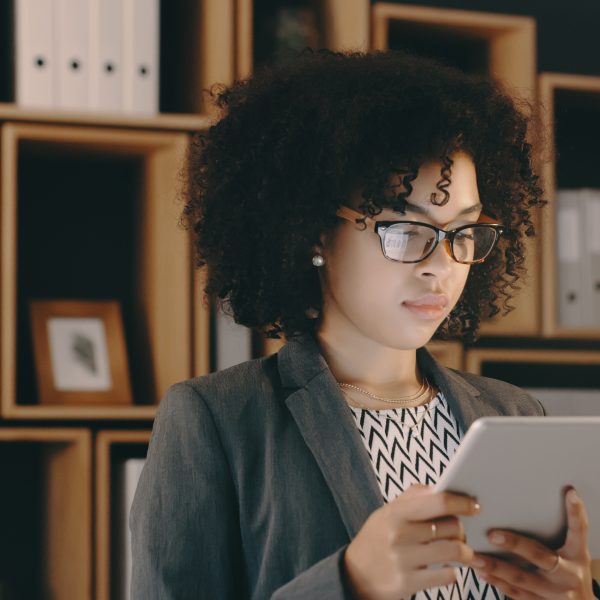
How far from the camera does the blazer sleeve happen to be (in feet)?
4.09

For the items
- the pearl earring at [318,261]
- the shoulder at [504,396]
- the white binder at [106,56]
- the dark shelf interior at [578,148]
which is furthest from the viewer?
the dark shelf interior at [578,148]

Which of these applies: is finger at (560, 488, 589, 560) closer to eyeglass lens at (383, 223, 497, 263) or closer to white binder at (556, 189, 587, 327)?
eyeglass lens at (383, 223, 497, 263)

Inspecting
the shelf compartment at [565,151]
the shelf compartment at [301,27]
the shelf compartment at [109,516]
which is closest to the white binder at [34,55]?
the shelf compartment at [301,27]

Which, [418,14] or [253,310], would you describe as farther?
[418,14]

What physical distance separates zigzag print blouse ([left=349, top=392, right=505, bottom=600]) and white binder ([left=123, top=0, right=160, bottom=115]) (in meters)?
1.24

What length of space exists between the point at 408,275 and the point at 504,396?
32 centimetres

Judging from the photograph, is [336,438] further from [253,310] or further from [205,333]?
[205,333]

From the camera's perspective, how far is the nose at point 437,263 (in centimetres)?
128

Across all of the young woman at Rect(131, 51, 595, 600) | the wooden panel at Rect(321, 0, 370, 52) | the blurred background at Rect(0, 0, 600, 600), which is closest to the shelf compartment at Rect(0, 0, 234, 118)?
the blurred background at Rect(0, 0, 600, 600)

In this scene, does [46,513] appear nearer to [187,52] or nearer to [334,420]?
[187,52]

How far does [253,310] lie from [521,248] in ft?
1.36

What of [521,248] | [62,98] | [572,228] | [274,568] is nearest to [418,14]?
[572,228]

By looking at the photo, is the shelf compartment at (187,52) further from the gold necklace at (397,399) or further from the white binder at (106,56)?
the gold necklace at (397,399)

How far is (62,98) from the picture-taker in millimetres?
2365
